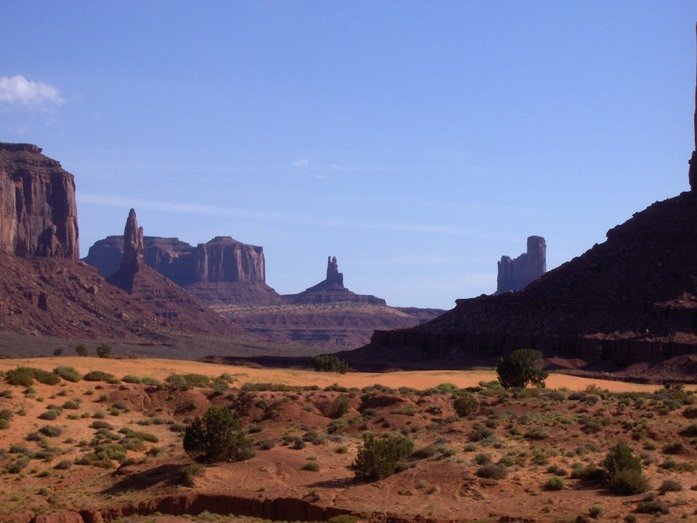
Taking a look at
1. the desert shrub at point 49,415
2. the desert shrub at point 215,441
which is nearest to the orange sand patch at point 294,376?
the desert shrub at point 49,415

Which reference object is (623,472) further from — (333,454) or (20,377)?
(20,377)

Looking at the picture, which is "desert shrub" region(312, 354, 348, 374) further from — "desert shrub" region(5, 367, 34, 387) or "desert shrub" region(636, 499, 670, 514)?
"desert shrub" region(636, 499, 670, 514)

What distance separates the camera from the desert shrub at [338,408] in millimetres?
46406

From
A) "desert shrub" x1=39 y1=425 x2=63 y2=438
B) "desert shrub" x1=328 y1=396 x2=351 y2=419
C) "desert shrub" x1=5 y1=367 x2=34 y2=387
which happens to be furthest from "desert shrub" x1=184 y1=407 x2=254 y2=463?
"desert shrub" x1=5 y1=367 x2=34 y2=387

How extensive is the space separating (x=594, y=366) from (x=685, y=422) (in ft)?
156

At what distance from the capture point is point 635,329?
297ft

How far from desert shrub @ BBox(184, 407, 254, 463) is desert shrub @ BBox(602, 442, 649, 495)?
32.4ft

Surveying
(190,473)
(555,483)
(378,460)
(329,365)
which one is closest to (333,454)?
(378,460)

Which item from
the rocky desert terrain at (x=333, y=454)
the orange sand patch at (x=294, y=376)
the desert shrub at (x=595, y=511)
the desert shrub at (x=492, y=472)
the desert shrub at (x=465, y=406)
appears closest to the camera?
the desert shrub at (x=595, y=511)

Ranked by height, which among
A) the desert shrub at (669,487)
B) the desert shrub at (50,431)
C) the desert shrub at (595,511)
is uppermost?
the desert shrub at (50,431)

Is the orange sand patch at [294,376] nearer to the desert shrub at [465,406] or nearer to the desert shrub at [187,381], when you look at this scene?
the desert shrub at [187,381]

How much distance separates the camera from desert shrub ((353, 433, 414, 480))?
3319 cm

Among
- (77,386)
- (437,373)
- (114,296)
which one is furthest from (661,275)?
(114,296)

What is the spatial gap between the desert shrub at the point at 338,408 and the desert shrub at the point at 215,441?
10158 millimetres
